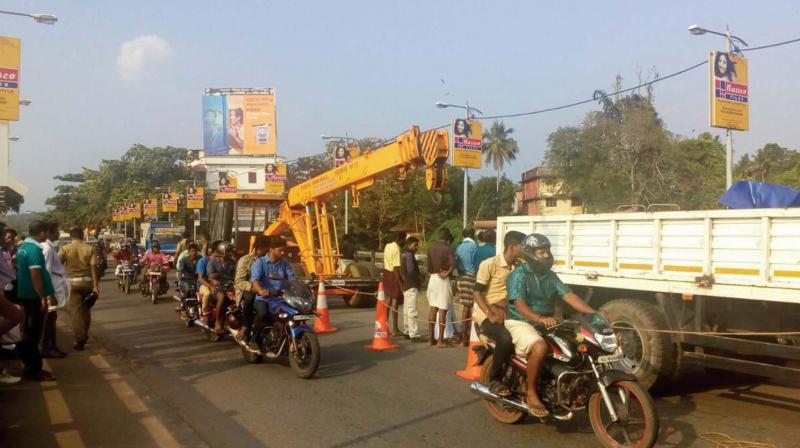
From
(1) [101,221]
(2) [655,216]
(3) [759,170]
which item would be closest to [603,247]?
(2) [655,216]

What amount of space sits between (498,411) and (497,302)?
5.21 feet

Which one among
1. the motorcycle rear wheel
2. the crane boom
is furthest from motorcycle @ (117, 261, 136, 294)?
the motorcycle rear wheel

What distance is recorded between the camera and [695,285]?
22.4ft

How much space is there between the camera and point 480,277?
7527 millimetres

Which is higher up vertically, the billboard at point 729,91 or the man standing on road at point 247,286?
the billboard at point 729,91

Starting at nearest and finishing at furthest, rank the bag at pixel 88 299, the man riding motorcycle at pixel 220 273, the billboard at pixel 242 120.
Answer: the bag at pixel 88 299, the man riding motorcycle at pixel 220 273, the billboard at pixel 242 120

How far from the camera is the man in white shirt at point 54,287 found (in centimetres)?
915

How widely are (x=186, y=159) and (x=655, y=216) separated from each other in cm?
8069

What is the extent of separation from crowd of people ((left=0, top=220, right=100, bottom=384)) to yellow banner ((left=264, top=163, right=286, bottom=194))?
23594 millimetres

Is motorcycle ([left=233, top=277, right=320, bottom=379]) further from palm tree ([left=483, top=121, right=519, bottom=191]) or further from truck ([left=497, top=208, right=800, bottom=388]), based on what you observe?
palm tree ([left=483, top=121, right=519, bottom=191])

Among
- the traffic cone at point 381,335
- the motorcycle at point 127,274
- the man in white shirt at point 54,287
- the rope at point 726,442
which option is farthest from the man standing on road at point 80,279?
the motorcycle at point 127,274

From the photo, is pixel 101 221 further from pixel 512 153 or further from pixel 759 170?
pixel 759 170

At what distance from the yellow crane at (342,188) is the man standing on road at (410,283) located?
1.29m

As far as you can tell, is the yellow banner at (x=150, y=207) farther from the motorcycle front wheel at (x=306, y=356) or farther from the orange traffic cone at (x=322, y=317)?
the motorcycle front wheel at (x=306, y=356)
